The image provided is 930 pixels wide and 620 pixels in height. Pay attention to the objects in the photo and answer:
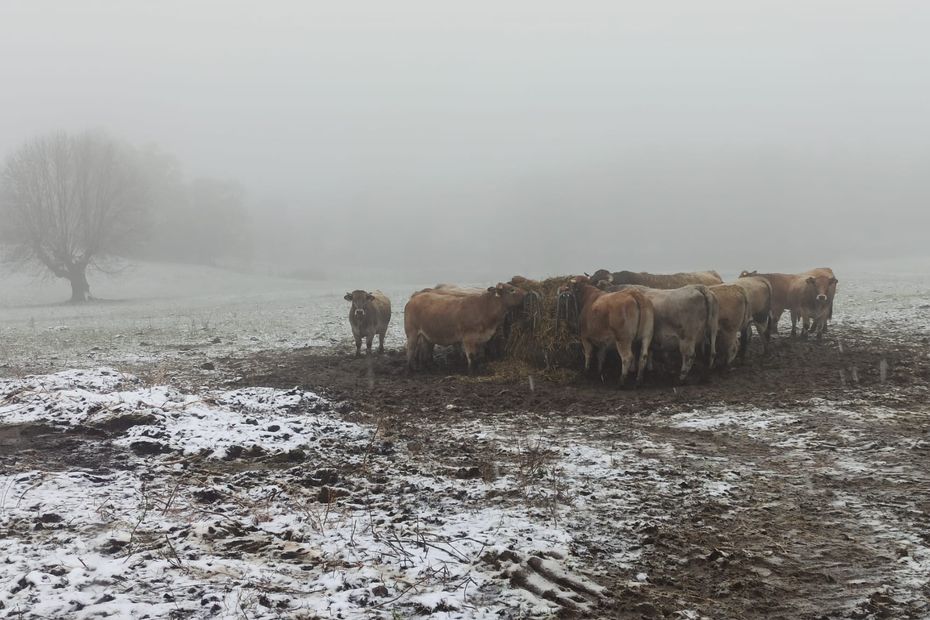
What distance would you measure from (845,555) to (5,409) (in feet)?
29.6

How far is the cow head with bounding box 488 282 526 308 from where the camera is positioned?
38.6 feet

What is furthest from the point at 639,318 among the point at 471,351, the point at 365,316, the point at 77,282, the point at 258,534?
the point at 77,282

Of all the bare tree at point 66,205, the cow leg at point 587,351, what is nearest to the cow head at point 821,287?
the cow leg at point 587,351

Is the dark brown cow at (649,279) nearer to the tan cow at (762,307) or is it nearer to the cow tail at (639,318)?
the tan cow at (762,307)

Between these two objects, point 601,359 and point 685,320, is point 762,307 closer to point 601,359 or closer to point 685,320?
point 685,320

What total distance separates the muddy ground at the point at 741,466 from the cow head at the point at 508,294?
5.46 feet

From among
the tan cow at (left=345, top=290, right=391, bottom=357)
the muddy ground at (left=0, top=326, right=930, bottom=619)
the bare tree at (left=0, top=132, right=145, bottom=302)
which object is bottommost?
the muddy ground at (left=0, top=326, right=930, bottom=619)

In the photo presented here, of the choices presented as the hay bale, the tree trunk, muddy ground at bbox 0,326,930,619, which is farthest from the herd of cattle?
the tree trunk

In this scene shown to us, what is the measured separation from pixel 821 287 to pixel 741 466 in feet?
38.0

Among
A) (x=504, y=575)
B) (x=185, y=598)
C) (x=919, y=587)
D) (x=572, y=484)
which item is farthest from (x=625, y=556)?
(x=185, y=598)

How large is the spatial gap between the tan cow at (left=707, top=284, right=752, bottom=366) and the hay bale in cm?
294

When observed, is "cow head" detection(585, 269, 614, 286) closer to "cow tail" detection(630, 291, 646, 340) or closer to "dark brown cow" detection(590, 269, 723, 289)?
"dark brown cow" detection(590, 269, 723, 289)

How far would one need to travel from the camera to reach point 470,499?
4.89 meters

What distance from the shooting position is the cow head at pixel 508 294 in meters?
11.8
